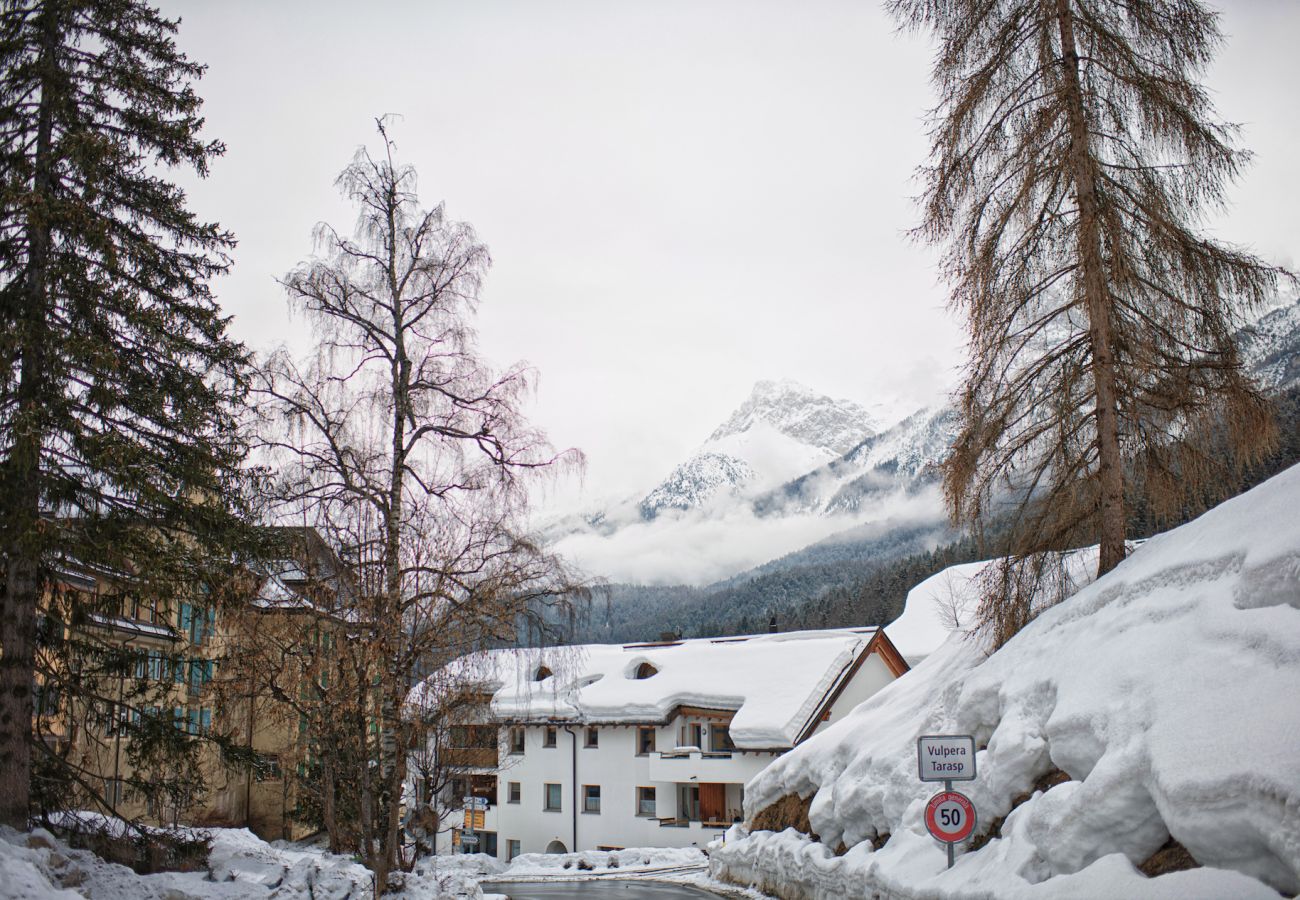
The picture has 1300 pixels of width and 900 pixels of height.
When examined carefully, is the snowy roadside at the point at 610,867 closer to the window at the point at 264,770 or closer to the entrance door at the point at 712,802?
the entrance door at the point at 712,802

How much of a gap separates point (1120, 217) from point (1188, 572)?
649cm

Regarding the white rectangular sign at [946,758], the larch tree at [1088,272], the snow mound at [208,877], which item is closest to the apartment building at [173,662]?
the snow mound at [208,877]

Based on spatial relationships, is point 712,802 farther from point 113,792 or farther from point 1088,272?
point 1088,272

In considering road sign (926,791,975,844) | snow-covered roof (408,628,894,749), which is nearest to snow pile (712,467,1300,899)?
road sign (926,791,975,844)

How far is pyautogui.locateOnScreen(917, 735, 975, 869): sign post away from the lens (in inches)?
482

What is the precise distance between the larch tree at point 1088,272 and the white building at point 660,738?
93.3 ft

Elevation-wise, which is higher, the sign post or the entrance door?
the sign post

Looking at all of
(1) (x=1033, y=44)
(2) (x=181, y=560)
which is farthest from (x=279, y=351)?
(1) (x=1033, y=44)

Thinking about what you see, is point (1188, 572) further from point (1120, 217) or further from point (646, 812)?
point (646, 812)

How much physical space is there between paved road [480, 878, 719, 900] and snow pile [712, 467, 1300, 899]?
8.76m

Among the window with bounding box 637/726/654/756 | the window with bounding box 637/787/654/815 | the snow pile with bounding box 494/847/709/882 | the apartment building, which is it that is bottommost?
the snow pile with bounding box 494/847/709/882

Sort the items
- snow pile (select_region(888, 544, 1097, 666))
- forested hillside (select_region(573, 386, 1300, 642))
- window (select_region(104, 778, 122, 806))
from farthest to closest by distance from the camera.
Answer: snow pile (select_region(888, 544, 1097, 666)) < window (select_region(104, 778, 122, 806)) < forested hillside (select_region(573, 386, 1300, 642))

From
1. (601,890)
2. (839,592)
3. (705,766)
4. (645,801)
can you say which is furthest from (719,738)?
Result: (839,592)

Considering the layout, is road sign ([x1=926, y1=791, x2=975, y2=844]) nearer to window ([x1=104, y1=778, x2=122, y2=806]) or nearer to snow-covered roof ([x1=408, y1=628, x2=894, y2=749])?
window ([x1=104, y1=778, x2=122, y2=806])
